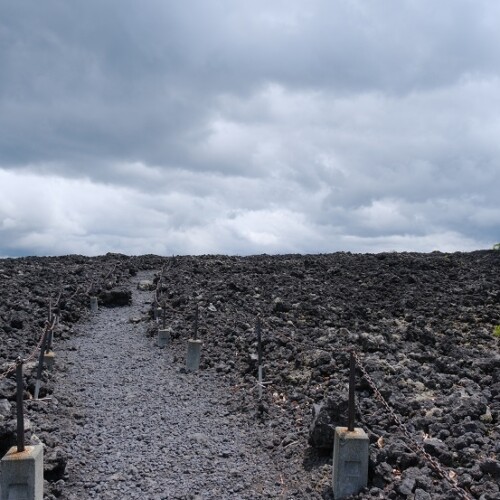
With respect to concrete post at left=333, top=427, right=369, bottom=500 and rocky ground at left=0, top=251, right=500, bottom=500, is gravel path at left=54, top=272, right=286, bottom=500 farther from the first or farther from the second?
concrete post at left=333, top=427, right=369, bottom=500

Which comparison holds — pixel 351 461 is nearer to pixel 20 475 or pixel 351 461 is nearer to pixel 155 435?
pixel 20 475

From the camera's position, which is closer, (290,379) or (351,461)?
(351,461)

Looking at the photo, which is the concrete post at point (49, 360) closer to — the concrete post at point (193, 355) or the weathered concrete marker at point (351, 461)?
the concrete post at point (193, 355)

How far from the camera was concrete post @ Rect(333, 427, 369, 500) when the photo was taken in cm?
699

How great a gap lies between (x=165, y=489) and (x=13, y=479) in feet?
6.85

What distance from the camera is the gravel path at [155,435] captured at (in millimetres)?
8172

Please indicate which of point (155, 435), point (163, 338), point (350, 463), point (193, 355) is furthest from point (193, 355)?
point (350, 463)

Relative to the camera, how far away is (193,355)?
1469 centimetres

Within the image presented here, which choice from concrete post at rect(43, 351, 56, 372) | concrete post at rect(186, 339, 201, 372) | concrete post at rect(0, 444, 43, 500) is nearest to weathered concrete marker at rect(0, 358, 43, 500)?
concrete post at rect(0, 444, 43, 500)

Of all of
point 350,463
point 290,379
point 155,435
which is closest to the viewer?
point 350,463

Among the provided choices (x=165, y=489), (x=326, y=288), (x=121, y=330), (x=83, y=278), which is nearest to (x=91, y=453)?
(x=165, y=489)

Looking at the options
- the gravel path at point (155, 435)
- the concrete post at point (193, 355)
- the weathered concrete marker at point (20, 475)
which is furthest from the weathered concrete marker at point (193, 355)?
the weathered concrete marker at point (20, 475)

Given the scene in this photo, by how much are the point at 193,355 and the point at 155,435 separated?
182 inches

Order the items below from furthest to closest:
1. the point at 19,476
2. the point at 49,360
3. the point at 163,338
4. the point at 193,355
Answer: the point at 163,338 < the point at 193,355 < the point at 49,360 < the point at 19,476
